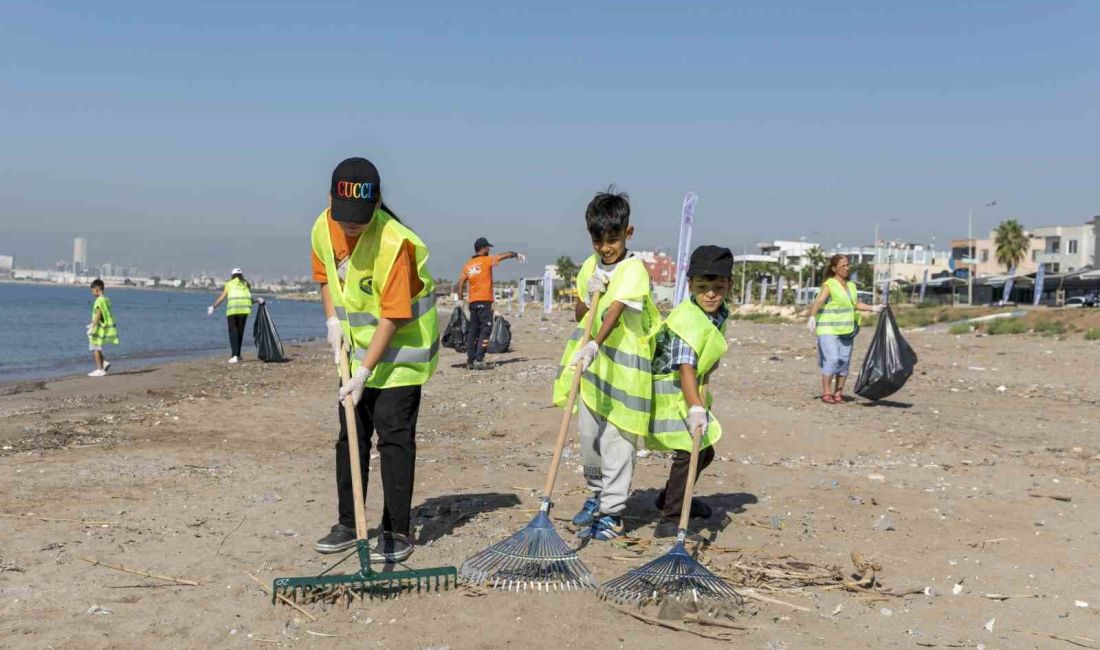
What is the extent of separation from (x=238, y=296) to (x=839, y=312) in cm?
1056

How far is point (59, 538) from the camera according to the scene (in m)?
4.68

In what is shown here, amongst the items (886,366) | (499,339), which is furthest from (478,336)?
(886,366)

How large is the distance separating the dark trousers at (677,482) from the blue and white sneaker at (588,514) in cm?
41

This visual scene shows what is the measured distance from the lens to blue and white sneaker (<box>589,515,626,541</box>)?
488 cm

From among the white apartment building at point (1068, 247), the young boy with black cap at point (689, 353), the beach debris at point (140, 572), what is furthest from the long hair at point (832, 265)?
the white apartment building at point (1068, 247)

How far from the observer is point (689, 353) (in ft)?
15.3

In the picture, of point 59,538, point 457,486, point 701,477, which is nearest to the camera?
point 59,538

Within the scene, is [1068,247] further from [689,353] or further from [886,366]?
[689,353]

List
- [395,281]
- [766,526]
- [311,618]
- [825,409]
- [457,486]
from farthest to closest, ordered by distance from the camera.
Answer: [825,409]
[457,486]
[766,526]
[395,281]
[311,618]

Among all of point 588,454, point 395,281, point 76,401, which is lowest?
point 76,401

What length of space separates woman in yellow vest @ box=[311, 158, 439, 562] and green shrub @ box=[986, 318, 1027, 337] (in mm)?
23586

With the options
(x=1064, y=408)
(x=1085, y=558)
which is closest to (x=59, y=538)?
(x=1085, y=558)

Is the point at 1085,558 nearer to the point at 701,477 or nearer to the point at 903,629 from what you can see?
the point at 903,629

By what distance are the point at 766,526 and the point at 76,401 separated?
31.2ft
